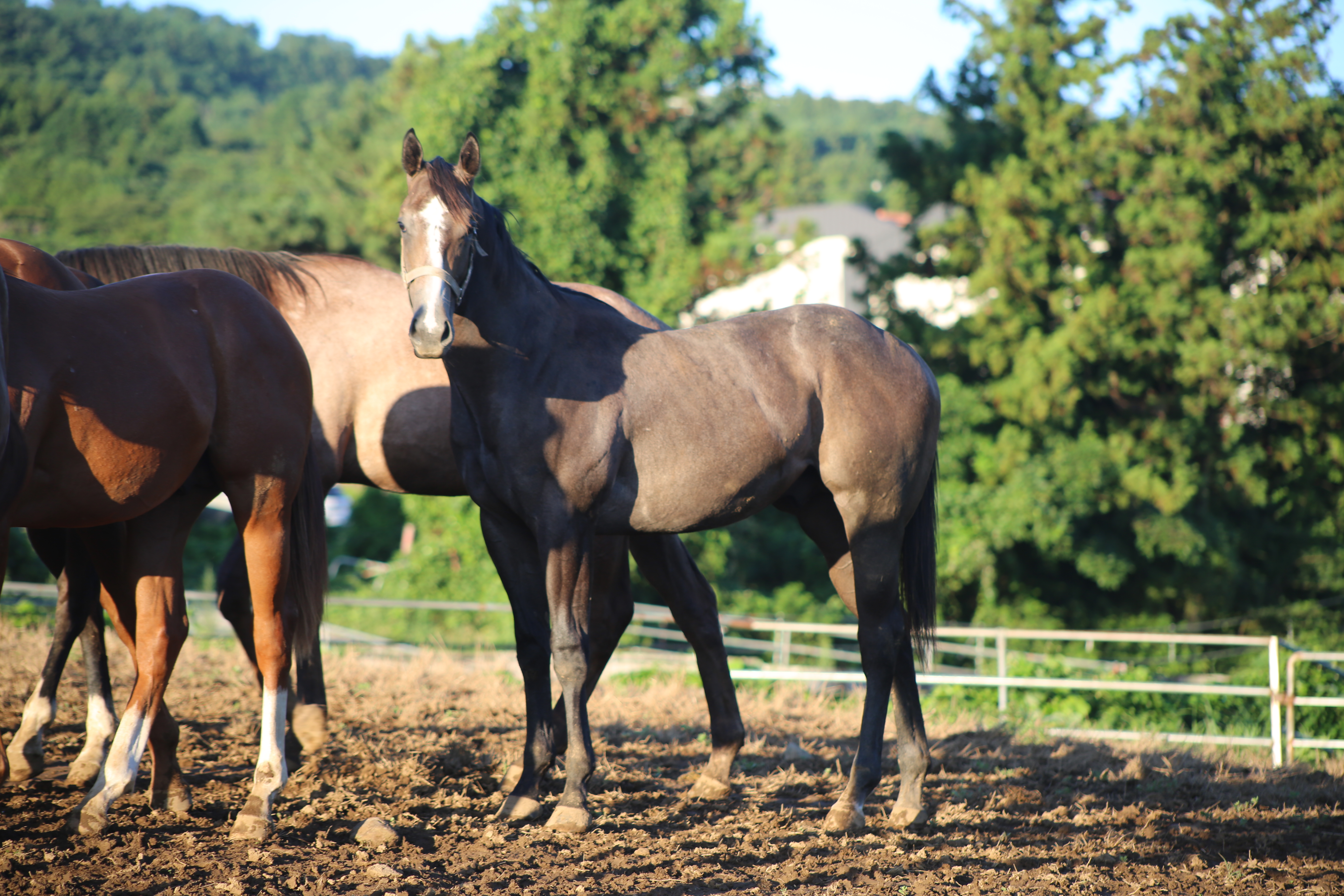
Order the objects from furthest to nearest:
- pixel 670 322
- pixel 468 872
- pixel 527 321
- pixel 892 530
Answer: pixel 670 322
pixel 892 530
pixel 527 321
pixel 468 872

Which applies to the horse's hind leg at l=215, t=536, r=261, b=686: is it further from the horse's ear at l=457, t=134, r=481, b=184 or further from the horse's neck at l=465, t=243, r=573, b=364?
the horse's ear at l=457, t=134, r=481, b=184

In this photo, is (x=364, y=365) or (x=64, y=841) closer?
(x=64, y=841)

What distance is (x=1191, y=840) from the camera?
417cm

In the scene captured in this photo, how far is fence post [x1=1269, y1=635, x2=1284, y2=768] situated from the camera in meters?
6.76

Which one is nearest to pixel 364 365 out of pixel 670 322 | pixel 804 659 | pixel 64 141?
pixel 670 322

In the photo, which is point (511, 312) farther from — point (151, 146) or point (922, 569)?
point (151, 146)

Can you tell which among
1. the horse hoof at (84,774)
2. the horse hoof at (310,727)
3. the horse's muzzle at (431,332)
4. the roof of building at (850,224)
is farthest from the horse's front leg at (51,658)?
the roof of building at (850,224)

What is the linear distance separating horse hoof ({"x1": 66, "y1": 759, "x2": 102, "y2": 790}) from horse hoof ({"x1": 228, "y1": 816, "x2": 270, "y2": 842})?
3.25ft

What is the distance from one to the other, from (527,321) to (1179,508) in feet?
49.5

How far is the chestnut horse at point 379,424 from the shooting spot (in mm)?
4895

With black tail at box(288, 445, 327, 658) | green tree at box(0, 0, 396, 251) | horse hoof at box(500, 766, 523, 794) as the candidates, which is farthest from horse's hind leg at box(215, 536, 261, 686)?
green tree at box(0, 0, 396, 251)

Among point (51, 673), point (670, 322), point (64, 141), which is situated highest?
point (64, 141)

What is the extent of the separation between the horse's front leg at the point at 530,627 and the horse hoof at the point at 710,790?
79 cm

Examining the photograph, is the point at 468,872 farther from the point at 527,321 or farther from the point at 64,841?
the point at 527,321
